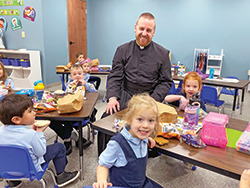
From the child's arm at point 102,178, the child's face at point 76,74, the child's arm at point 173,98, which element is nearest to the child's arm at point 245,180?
the child's arm at point 102,178

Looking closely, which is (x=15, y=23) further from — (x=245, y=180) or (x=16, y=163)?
(x=245, y=180)

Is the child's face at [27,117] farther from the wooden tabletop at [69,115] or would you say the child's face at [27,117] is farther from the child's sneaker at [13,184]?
the child's sneaker at [13,184]

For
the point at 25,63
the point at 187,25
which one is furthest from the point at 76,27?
the point at 187,25

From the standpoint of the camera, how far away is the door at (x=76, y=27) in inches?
240

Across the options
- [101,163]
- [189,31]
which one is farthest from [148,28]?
[189,31]

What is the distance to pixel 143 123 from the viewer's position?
3.48 ft

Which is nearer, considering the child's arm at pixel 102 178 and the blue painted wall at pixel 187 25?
the child's arm at pixel 102 178

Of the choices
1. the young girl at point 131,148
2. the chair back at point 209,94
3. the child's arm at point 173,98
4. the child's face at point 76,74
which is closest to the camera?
the young girl at point 131,148

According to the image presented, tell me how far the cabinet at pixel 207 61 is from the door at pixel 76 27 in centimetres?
396

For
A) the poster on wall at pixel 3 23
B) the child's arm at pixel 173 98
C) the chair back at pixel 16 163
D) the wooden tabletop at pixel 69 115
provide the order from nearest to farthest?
the chair back at pixel 16 163 < the wooden tabletop at pixel 69 115 < the child's arm at pixel 173 98 < the poster on wall at pixel 3 23

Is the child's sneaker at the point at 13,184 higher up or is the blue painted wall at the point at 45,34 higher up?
the blue painted wall at the point at 45,34

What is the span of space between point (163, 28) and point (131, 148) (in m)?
6.19

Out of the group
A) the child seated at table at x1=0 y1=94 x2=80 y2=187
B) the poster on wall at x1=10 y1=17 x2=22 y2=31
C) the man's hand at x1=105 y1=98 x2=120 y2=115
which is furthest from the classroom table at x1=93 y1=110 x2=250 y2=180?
the poster on wall at x1=10 y1=17 x2=22 y2=31

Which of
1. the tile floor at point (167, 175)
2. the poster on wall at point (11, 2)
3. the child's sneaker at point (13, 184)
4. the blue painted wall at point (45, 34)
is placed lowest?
the tile floor at point (167, 175)
